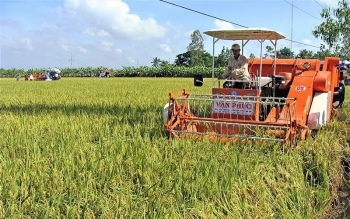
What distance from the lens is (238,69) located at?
21.7 feet

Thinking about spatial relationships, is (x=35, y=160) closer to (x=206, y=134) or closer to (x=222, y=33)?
(x=206, y=134)

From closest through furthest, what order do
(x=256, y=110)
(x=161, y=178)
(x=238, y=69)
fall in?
1. (x=161, y=178)
2. (x=256, y=110)
3. (x=238, y=69)

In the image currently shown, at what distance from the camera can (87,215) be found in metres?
2.84

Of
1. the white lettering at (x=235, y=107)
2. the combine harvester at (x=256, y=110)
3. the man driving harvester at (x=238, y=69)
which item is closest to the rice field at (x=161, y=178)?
the combine harvester at (x=256, y=110)

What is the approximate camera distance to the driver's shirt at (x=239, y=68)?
6586mm

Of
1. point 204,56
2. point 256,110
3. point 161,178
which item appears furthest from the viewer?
point 204,56

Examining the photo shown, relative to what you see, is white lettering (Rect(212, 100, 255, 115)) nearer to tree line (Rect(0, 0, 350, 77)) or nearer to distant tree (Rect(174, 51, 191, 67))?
tree line (Rect(0, 0, 350, 77))

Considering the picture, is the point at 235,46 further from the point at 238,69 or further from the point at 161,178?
the point at 161,178

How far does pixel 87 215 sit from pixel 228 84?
4.40 metres

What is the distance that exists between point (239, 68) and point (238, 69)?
7cm

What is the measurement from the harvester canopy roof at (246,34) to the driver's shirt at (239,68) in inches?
14.5

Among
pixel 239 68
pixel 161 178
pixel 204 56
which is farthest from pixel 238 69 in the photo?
pixel 204 56

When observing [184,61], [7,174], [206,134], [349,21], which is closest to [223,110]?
[206,134]

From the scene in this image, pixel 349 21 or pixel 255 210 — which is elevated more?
pixel 349 21
